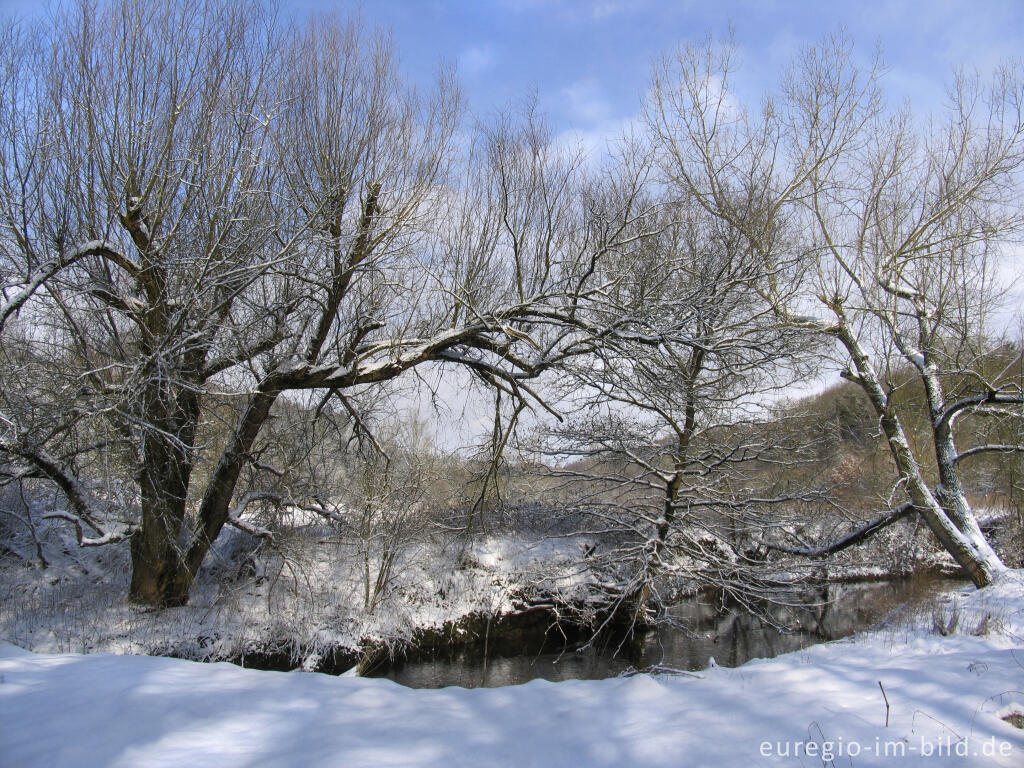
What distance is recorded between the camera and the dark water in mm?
8039

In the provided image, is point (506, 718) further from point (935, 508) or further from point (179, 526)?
point (935, 508)

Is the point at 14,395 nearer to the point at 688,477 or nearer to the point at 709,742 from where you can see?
the point at 709,742

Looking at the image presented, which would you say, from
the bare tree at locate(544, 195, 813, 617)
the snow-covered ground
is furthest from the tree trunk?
the bare tree at locate(544, 195, 813, 617)

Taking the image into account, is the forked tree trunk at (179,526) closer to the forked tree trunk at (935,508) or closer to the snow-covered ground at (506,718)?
the snow-covered ground at (506,718)

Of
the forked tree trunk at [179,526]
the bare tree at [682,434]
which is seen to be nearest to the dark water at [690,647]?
the bare tree at [682,434]

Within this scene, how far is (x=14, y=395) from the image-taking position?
17.4 ft

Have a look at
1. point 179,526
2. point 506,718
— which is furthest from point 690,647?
point 179,526

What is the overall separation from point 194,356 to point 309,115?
352 cm

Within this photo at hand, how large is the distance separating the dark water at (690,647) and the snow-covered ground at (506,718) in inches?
132

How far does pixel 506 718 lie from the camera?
3.35 metres

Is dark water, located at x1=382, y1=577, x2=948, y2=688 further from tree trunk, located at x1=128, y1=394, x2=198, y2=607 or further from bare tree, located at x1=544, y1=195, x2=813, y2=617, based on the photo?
tree trunk, located at x1=128, y1=394, x2=198, y2=607

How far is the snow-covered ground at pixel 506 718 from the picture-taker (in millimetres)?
2679

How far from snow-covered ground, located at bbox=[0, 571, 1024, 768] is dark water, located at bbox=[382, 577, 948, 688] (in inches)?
132

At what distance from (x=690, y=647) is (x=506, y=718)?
6621 mm
